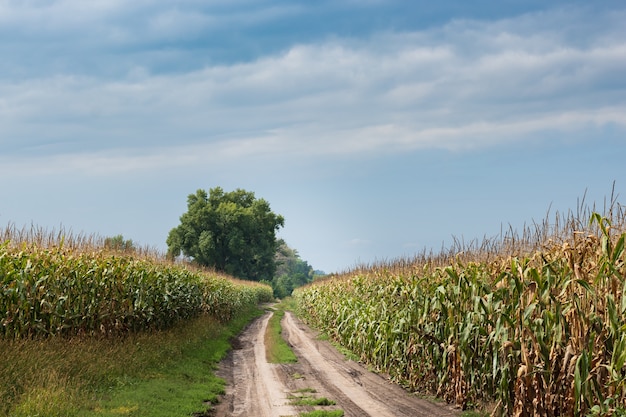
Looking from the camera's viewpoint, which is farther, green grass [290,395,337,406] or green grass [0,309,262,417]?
green grass [290,395,337,406]

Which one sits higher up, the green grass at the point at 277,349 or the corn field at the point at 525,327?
the corn field at the point at 525,327

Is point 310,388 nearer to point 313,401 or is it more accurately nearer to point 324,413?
point 313,401

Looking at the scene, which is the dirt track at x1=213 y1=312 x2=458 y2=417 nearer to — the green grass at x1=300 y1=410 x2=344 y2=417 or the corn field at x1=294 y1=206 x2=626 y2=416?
the green grass at x1=300 y1=410 x2=344 y2=417

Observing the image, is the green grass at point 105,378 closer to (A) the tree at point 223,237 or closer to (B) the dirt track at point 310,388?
(B) the dirt track at point 310,388

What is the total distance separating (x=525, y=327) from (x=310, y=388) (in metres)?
7.37

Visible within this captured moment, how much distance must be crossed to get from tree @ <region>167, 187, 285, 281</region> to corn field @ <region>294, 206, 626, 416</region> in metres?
79.3

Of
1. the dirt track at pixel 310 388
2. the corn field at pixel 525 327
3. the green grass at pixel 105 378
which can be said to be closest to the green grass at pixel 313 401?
the dirt track at pixel 310 388

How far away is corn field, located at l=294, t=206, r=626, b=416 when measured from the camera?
31.0 ft

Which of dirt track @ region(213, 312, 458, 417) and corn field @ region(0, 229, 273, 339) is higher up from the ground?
corn field @ region(0, 229, 273, 339)

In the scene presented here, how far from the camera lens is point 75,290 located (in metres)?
18.8

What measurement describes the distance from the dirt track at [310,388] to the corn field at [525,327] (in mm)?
1020

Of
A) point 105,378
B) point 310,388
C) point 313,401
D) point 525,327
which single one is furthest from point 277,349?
point 525,327

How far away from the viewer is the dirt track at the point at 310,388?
539 inches

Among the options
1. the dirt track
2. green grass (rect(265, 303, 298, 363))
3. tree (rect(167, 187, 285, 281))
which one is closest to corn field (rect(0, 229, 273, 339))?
the dirt track
